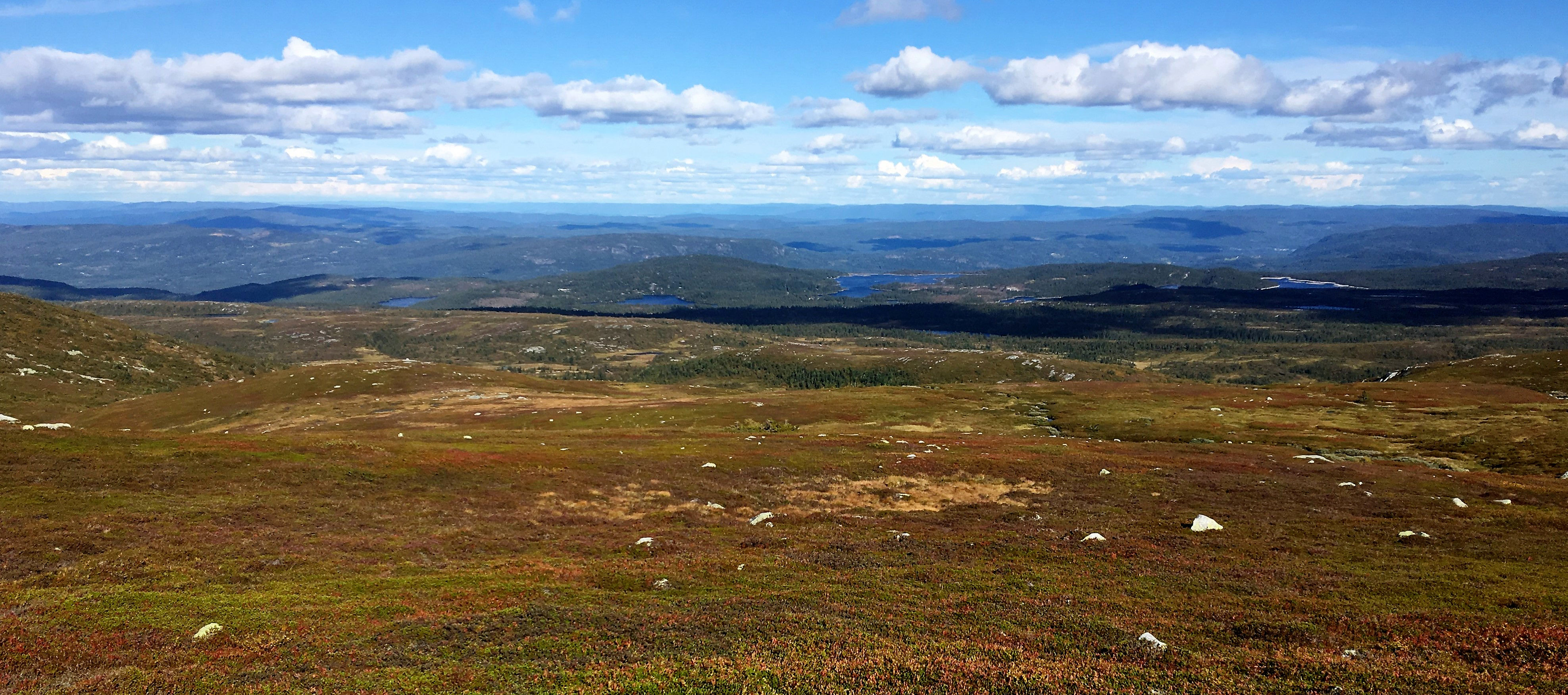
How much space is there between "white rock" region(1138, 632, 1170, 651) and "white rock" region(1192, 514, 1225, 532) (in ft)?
70.3

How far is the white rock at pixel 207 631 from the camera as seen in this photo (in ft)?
75.2

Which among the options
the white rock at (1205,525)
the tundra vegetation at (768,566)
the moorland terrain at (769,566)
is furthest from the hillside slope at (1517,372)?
the white rock at (1205,525)

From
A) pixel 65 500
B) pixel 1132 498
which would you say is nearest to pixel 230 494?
pixel 65 500

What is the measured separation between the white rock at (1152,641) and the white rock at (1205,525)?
2142cm

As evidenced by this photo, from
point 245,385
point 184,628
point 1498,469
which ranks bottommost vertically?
point 245,385

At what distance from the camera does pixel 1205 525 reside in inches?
1661

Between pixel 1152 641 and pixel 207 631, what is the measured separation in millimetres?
28592

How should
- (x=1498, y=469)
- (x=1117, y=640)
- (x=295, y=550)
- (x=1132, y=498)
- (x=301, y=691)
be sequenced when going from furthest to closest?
(x=1498, y=469), (x=1132, y=498), (x=295, y=550), (x=1117, y=640), (x=301, y=691)

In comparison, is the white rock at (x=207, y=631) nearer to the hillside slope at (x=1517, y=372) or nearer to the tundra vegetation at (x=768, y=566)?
the tundra vegetation at (x=768, y=566)

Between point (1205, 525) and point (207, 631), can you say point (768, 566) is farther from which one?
point (1205, 525)

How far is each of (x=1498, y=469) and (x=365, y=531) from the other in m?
94.9

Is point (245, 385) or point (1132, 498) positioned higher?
point (1132, 498)

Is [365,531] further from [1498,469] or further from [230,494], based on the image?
[1498,469]

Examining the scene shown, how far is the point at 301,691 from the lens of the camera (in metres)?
19.5
